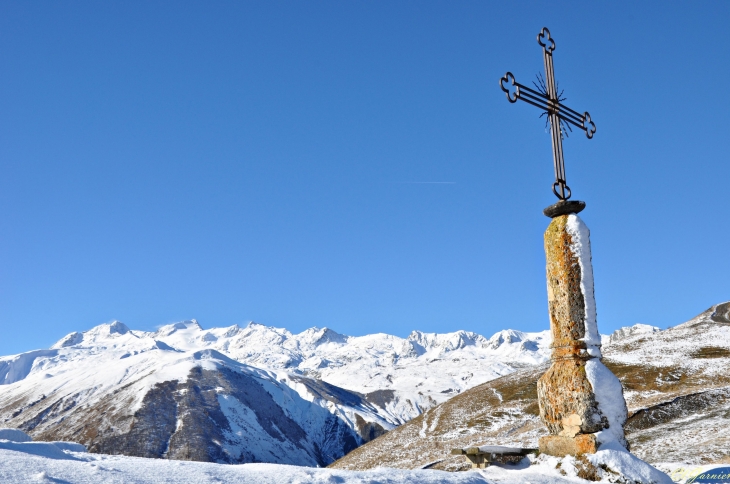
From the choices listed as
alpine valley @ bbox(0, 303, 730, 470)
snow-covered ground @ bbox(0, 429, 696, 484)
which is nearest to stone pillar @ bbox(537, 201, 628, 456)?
snow-covered ground @ bbox(0, 429, 696, 484)

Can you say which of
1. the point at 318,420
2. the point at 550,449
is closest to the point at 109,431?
the point at 318,420

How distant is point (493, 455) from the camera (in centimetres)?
1141

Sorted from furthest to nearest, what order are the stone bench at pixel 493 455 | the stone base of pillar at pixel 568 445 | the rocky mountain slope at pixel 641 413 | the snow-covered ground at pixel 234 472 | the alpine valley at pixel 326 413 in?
the alpine valley at pixel 326 413 < the rocky mountain slope at pixel 641 413 < the stone bench at pixel 493 455 < the stone base of pillar at pixel 568 445 < the snow-covered ground at pixel 234 472

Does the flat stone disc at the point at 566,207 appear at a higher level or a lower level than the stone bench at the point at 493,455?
higher

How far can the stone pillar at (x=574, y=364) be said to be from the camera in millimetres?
10789

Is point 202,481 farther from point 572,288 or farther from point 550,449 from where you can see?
point 572,288

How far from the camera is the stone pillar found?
10.8 meters

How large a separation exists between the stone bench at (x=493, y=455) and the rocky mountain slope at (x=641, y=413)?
12.1 metres

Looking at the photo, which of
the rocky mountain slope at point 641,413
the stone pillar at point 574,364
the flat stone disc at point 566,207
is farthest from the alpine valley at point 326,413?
the flat stone disc at point 566,207

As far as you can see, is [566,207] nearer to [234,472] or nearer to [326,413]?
[234,472]

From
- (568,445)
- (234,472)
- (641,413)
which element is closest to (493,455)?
(568,445)

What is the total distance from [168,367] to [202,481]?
20016cm

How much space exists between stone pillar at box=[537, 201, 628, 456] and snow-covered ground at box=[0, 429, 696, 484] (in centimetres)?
46

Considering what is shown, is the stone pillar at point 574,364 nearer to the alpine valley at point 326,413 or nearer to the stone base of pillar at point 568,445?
the stone base of pillar at point 568,445
